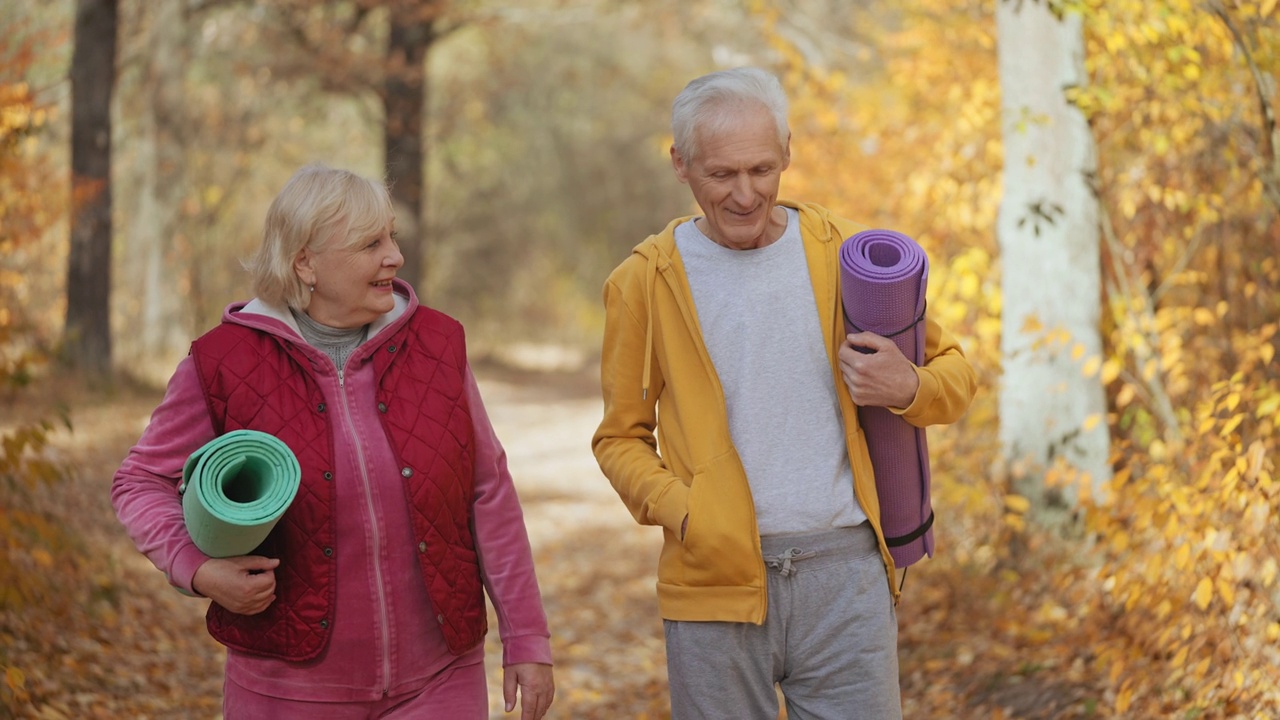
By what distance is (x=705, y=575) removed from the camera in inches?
122

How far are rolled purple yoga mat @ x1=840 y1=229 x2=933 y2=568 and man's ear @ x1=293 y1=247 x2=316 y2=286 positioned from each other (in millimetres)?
1177

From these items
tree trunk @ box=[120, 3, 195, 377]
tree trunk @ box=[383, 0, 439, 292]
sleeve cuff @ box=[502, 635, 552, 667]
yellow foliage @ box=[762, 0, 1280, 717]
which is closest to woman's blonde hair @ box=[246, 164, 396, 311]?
sleeve cuff @ box=[502, 635, 552, 667]

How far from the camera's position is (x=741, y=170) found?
305cm

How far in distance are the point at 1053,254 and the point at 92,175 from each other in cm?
1178

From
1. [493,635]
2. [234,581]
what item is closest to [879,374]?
[234,581]

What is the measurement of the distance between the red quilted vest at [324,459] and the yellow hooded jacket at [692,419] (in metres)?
0.40

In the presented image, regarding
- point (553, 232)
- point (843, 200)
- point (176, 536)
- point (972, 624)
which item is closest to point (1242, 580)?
point (972, 624)

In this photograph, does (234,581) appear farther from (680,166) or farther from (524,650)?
(680,166)

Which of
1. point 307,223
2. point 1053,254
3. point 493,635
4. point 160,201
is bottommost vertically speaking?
point 493,635

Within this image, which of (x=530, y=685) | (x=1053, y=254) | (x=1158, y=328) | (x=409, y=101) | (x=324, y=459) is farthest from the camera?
(x=409, y=101)

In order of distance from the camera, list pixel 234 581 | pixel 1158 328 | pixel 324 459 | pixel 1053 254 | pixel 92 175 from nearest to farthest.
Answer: pixel 234 581 < pixel 324 459 < pixel 1158 328 < pixel 1053 254 < pixel 92 175

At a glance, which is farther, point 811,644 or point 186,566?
point 811,644

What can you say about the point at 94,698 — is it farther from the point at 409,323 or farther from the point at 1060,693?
the point at 1060,693

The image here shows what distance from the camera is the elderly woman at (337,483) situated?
2.92 meters
